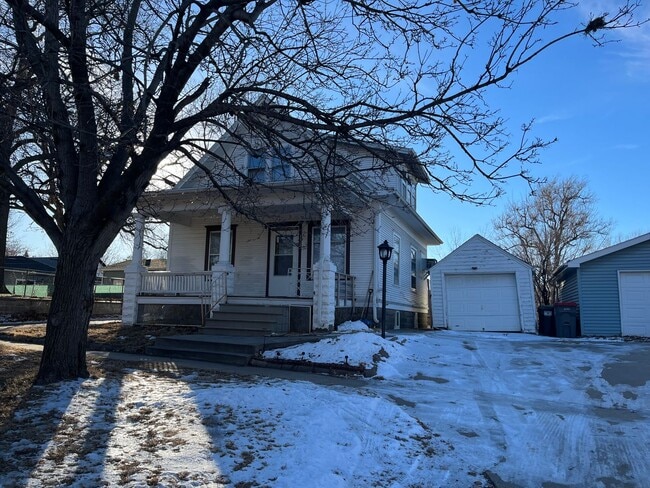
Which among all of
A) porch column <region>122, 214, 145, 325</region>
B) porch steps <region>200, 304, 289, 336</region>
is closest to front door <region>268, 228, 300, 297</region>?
porch steps <region>200, 304, 289, 336</region>

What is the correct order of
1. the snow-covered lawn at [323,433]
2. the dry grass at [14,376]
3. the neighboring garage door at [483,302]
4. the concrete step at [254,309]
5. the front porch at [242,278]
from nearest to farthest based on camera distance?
the snow-covered lawn at [323,433] < the dry grass at [14,376] < the concrete step at [254,309] < the front porch at [242,278] < the neighboring garage door at [483,302]

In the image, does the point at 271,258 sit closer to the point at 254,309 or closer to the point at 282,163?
the point at 254,309

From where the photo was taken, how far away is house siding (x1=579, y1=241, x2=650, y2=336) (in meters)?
16.2

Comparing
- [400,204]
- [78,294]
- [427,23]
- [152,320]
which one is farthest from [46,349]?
[400,204]

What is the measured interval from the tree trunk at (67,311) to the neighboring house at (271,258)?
637cm

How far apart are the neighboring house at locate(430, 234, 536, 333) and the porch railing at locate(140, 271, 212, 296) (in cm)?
856

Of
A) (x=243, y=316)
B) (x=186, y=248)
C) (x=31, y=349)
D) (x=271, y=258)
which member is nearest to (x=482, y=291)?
(x=271, y=258)

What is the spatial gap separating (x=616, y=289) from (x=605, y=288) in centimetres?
32

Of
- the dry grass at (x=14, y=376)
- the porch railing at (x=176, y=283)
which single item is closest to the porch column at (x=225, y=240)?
the porch railing at (x=176, y=283)

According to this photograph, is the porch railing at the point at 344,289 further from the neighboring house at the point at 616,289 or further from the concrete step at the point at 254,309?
the neighboring house at the point at 616,289

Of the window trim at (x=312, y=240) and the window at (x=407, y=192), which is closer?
the window trim at (x=312, y=240)

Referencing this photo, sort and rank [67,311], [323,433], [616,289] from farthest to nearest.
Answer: [616,289] < [67,311] < [323,433]

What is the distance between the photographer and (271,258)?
16688mm

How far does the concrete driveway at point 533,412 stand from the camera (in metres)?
4.67
